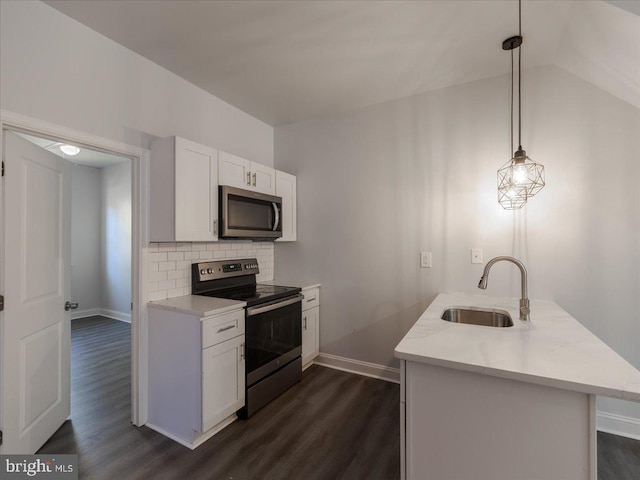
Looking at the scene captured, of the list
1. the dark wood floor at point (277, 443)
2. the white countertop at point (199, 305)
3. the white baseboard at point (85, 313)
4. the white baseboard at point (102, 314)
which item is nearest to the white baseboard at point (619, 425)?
the dark wood floor at point (277, 443)

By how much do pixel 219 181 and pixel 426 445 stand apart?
2.20m

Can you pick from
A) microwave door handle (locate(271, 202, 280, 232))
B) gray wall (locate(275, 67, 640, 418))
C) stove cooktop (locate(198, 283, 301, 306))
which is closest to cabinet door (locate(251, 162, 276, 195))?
microwave door handle (locate(271, 202, 280, 232))

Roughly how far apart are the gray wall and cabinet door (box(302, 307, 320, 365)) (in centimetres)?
10

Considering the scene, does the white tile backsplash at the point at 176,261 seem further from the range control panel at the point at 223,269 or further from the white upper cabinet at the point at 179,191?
the white upper cabinet at the point at 179,191

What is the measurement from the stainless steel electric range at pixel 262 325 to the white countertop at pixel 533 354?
1.27 m

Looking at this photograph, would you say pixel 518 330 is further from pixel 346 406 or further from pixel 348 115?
pixel 348 115

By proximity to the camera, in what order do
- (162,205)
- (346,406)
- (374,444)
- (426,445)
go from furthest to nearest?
(346,406) < (162,205) < (374,444) < (426,445)

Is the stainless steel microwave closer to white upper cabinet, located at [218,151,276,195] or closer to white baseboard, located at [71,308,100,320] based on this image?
white upper cabinet, located at [218,151,276,195]

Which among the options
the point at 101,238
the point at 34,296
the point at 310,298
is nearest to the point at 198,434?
the point at 34,296

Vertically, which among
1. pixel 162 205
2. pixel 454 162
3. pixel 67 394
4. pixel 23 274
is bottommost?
pixel 67 394

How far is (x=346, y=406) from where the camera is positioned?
2.47m

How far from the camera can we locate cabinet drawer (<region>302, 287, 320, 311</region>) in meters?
2.98

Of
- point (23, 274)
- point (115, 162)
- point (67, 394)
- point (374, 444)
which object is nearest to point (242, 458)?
point (374, 444)

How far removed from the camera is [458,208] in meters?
2.59
